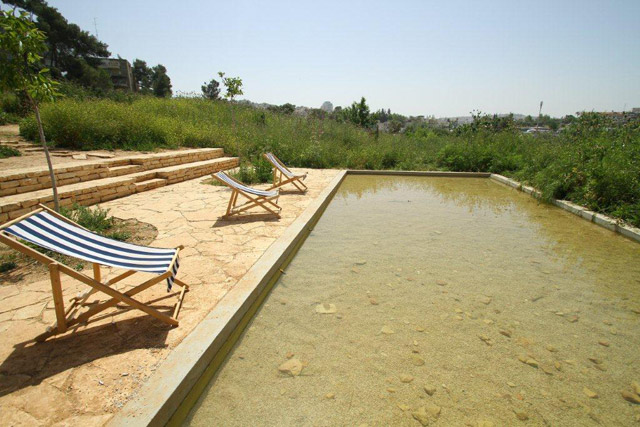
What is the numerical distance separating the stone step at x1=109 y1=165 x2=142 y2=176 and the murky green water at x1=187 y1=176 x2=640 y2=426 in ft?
15.7

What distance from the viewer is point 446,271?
3807 mm

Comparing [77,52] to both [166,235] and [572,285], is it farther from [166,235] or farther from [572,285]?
[572,285]

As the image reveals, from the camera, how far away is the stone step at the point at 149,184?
21.8 feet

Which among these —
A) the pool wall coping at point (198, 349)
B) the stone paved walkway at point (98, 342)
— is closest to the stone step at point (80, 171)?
the stone paved walkway at point (98, 342)

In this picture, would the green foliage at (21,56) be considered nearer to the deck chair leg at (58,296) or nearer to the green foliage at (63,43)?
the deck chair leg at (58,296)

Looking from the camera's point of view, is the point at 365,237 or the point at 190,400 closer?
the point at 190,400

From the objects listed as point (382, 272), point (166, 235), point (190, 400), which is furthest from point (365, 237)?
point (190, 400)

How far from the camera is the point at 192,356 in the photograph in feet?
6.85

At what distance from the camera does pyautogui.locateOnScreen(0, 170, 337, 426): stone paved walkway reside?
1.77 metres

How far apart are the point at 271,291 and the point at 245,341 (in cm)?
79

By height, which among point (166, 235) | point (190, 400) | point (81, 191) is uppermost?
point (81, 191)

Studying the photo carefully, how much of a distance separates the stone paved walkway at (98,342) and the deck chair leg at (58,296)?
0.41 feet

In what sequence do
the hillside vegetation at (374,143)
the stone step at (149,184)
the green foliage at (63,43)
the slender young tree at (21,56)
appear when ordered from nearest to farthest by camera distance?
A: the slender young tree at (21,56)
the hillside vegetation at (374,143)
the stone step at (149,184)
the green foliage at (63,43)

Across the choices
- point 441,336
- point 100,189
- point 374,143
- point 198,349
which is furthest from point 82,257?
point 374,143
